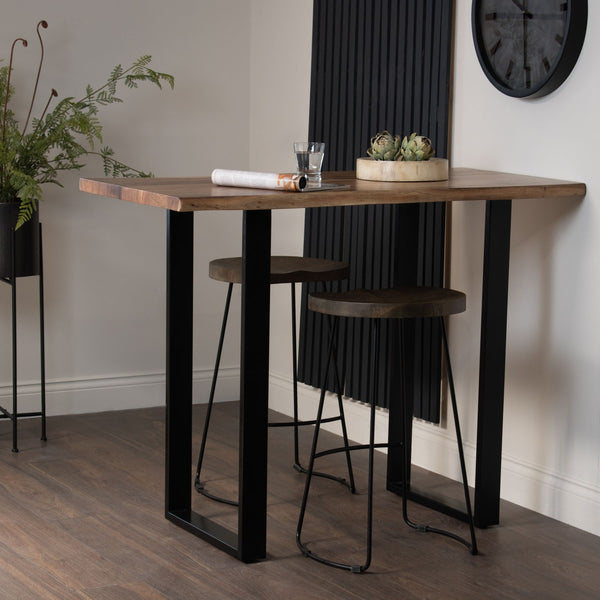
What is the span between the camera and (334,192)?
8.79ft

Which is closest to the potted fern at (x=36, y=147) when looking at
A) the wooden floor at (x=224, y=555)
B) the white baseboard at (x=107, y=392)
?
the white baseboard at (x=107, y=392)

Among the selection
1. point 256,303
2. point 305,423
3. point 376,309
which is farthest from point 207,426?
point 376,309

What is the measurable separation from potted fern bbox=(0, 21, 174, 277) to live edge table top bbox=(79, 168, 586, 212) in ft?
3.36

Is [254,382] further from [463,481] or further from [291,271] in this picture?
[463,481]

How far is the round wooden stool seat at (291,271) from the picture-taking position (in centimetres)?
316

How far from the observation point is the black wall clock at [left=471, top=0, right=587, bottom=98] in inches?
120

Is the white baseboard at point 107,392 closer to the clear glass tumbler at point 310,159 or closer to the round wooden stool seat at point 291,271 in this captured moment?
the round wooden stool seat at point 291,271

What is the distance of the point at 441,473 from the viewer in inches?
146

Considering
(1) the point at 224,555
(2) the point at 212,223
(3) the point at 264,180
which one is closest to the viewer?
(3) the point at 264,180

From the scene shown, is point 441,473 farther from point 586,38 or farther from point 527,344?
point 586,38

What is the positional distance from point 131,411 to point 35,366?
0.48 m

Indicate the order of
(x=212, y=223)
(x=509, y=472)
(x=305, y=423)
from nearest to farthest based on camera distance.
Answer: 1. (x=509, y=472)
2. (x=305, y=423)
3. (x=212, y=223)

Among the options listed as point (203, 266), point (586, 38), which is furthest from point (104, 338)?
point (586, 38)

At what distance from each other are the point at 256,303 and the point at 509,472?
1.23 metres
